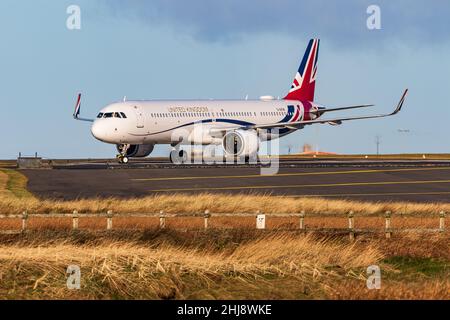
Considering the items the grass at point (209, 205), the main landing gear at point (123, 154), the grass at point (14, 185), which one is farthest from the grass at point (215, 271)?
the main landing gear at point (123, 154)

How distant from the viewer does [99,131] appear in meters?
71.4

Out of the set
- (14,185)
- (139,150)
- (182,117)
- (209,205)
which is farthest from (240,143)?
(209,205)

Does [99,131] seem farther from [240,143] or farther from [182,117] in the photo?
[240,143]

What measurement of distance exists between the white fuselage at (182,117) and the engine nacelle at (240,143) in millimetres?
1444

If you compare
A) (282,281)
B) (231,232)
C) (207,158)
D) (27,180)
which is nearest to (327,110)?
(207,158)

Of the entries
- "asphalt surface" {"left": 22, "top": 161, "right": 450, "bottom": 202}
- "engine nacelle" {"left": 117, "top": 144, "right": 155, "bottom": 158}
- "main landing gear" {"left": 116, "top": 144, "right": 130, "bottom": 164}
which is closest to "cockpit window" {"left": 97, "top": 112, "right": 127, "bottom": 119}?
"asphalt surface" {"left": 22, "top": 161, "right": 450, "bottom": 202}

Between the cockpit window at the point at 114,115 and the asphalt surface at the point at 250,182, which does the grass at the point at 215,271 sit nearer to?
the asphalt surface at the point at 250,182

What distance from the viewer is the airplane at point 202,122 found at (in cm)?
7275

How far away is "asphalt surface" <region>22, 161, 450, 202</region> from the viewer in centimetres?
5059

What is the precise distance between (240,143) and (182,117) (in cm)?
517

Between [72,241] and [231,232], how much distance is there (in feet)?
15.5

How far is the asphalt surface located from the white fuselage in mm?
3723
